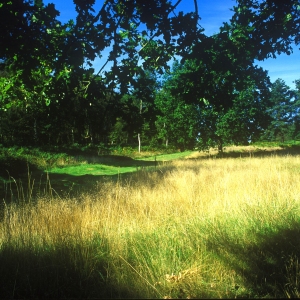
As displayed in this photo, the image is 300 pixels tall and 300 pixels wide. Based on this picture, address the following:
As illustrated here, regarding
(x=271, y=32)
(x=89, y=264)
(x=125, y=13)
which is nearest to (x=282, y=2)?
(x=271, y=32)

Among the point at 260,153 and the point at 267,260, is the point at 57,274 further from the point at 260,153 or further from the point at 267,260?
the point at 260,153

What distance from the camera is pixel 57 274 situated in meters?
2.32

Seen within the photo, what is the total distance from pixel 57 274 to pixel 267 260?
7.24 ft

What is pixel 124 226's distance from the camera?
11.0 ft

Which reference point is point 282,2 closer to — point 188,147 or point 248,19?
point 248,19

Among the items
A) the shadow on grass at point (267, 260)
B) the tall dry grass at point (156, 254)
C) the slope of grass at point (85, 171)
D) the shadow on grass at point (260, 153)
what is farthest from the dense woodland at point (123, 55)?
the shadow on grass at point (260, 153)

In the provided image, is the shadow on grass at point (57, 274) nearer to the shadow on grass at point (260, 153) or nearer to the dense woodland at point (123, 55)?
the dense woodland at point (123, 55)

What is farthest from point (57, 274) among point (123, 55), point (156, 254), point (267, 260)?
point (123, 55)

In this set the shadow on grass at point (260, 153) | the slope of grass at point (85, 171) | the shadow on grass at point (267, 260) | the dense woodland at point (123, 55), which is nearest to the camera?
the shadow on grass at point (267, 260)

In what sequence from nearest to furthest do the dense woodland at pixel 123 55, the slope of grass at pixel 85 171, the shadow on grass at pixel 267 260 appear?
the shadow on grass at pixel 267 260 < the dense woodland at pixel 123 55 < the slope of grass at pixel 85 171

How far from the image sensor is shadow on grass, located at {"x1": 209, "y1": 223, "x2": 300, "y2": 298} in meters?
2.10

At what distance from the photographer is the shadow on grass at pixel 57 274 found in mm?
2154

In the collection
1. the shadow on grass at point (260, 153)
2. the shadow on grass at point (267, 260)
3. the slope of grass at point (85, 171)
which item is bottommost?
the slope of grass at point (85, 171)

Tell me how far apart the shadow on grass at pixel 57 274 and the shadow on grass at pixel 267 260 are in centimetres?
Result: 107
